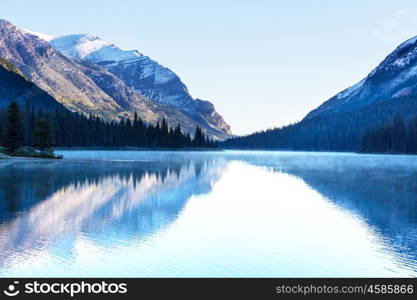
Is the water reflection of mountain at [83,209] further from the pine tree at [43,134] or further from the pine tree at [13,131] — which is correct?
the pine tree at [43,134]

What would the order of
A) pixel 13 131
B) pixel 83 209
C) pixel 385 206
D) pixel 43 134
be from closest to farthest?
pixel 83 209 < pixel 385 206 < pixel 13 131 < pixel 43 134

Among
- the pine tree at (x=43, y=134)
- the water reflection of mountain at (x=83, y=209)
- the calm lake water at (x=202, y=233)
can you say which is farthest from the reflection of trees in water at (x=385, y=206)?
the pine tree at (x=43, y=134)

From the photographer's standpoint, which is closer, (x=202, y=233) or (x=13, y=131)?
(x=202, y=233)

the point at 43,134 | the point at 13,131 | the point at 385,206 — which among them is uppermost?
the point at 13,131

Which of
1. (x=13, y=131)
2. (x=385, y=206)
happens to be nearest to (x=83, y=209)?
(x=385, y=206)

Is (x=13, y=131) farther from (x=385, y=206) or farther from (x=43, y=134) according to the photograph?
(x=385, y=206)

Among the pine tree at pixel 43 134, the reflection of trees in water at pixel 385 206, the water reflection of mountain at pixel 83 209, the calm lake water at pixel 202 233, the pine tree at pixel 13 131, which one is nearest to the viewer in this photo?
the calm lake water at pixel 202 233

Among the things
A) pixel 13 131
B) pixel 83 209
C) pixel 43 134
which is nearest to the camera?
pixel 83 209

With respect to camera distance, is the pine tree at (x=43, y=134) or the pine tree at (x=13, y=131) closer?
the pine tree at (x=13, y=131)

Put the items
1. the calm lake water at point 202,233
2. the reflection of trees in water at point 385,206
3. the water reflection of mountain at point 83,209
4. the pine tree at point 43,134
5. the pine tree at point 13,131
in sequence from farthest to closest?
the pine tree at point 43,134
the pine tree at point 13,131
the reflection of trees in water at point 385,206
the water reflection of mountain at point 83,209
the calm lake water at point 202,233

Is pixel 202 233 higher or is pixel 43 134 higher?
pixel 43 134

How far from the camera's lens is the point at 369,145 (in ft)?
654

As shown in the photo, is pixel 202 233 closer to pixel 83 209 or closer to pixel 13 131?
pixel 83 209

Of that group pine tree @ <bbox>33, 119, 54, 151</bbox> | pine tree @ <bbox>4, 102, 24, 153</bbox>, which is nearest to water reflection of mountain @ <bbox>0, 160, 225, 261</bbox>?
pine tree @ <bbox>4, 102, 24, 153</bbox>
